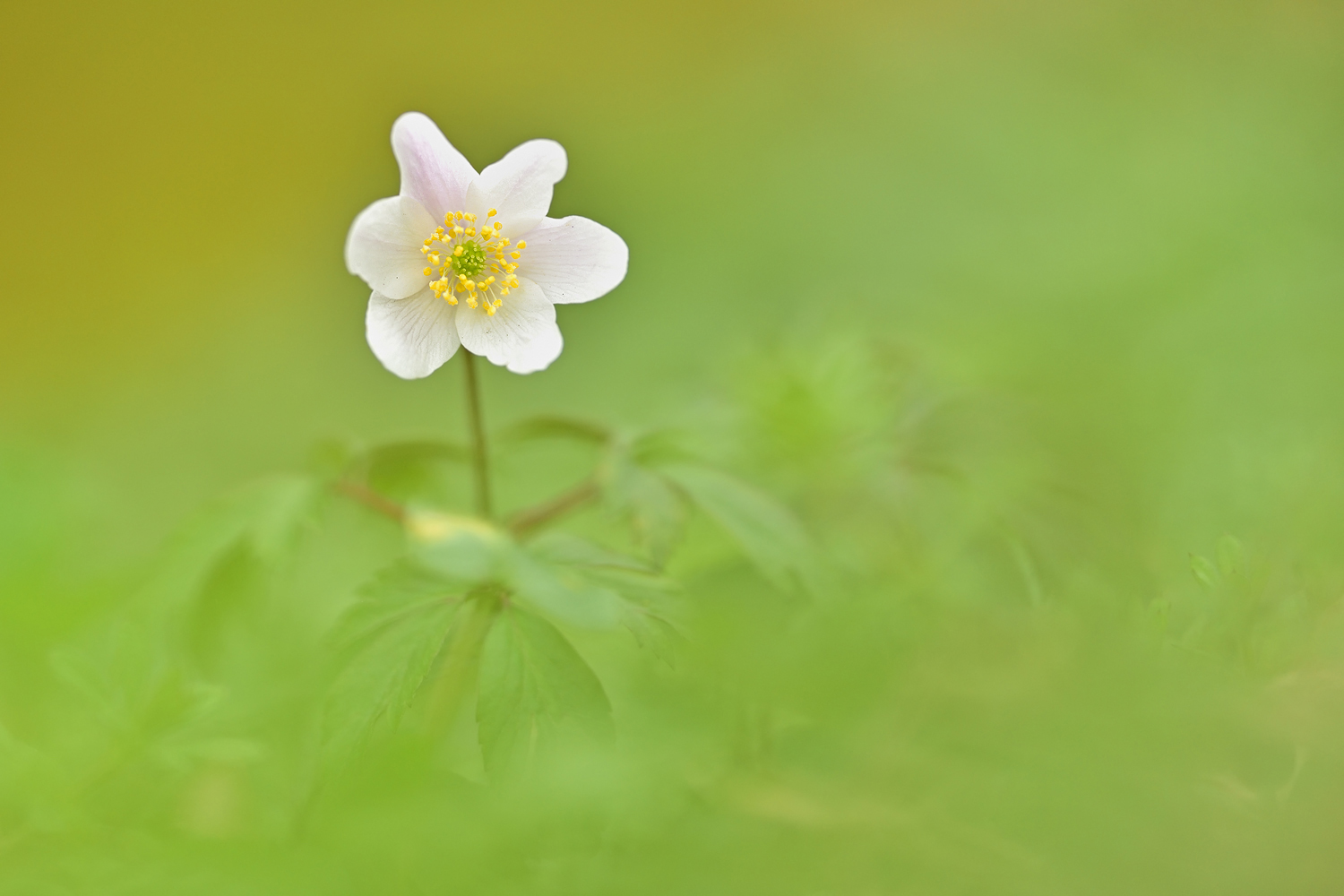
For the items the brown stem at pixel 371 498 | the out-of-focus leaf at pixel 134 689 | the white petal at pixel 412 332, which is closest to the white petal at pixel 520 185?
the white petal at pixel 412 332

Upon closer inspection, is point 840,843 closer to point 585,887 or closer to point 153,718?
point 585,887

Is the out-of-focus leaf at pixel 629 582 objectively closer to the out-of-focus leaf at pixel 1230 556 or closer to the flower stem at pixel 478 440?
the flower stem at pixel 478 440

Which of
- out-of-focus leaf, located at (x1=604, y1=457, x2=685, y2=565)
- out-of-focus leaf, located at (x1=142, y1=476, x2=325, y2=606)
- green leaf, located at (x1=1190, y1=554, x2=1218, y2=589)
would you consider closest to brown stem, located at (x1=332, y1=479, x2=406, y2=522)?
out-of-focus leaf, located at (x1=142, y1=476, x2=325, y2=606)

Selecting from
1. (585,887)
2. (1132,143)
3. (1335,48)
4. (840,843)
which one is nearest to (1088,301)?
(1132,143)

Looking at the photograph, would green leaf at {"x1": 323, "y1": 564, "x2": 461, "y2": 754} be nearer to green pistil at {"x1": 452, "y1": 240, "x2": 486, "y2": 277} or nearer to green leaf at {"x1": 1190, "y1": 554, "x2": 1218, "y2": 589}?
green pistil at {"x1": 452, "y1": 240, "x2": 486, "y2": 277}

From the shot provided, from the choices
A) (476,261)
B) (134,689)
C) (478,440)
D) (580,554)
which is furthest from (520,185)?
(134,689)

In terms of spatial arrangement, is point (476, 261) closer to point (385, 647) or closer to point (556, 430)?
point (556, 430)
